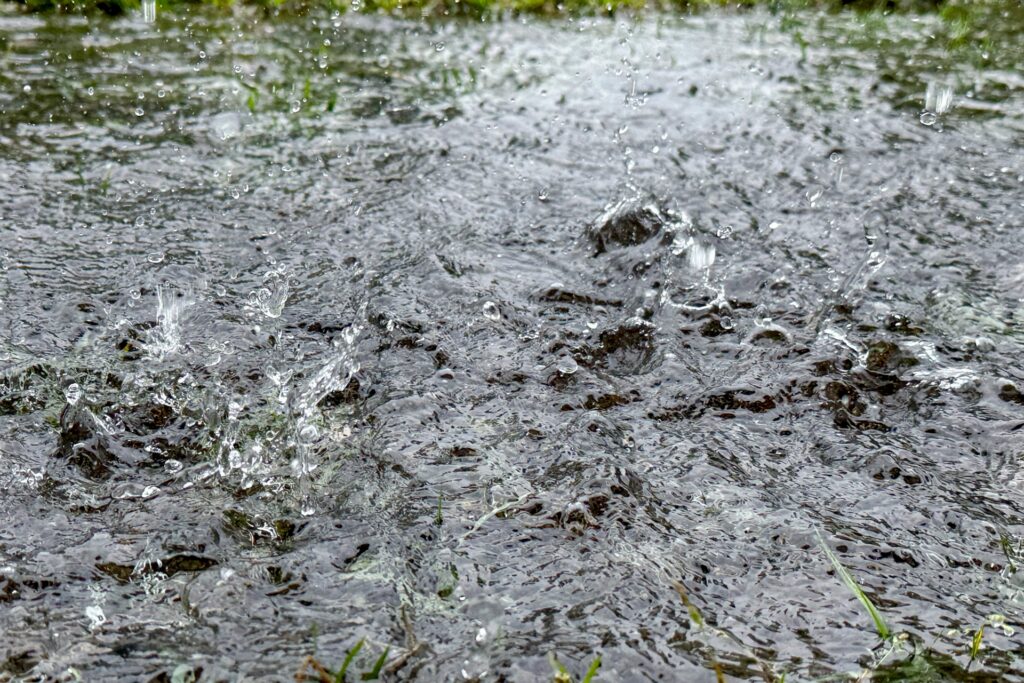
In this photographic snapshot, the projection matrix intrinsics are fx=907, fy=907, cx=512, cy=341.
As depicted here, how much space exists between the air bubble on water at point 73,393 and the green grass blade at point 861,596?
2270 millimetres

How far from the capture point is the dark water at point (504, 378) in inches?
83.2

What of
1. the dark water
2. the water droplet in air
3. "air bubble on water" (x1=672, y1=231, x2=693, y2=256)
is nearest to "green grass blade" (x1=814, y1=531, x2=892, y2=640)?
the dark water

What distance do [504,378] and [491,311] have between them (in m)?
0.46

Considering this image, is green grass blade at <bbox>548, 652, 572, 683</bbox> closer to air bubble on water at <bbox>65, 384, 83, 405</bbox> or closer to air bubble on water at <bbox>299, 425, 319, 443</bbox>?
air bubble on water at <bbox>299, 425, 319, 443</bbox>

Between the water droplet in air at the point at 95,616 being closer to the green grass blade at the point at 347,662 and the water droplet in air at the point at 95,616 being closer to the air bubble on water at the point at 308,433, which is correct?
the green grass blade at the point at 347,662

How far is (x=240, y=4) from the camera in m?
8.35

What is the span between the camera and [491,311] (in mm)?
3504

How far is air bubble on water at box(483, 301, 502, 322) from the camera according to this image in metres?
3.47

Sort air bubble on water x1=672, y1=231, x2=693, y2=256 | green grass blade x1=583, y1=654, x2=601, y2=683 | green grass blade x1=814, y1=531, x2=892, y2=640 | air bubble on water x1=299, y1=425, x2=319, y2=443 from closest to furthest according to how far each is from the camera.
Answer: green grass blade x1=583, y1=654, x2=601, y2=683, green grass blade x1=814, y1=531, x2=892, y2=640, air bubble on water x1=299, y1=425, x2=319, y2=443, air bubble on water x1=672, y1=231, x2=693, y2=256

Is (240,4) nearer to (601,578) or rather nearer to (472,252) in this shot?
(472,252)

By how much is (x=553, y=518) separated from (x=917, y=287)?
7.04ft

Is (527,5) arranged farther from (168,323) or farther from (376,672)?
(376,672)

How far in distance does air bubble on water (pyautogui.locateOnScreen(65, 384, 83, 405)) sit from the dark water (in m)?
0.01

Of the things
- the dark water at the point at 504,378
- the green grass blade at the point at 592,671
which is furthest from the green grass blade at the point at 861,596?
the green grass blade at the point at 592,671
